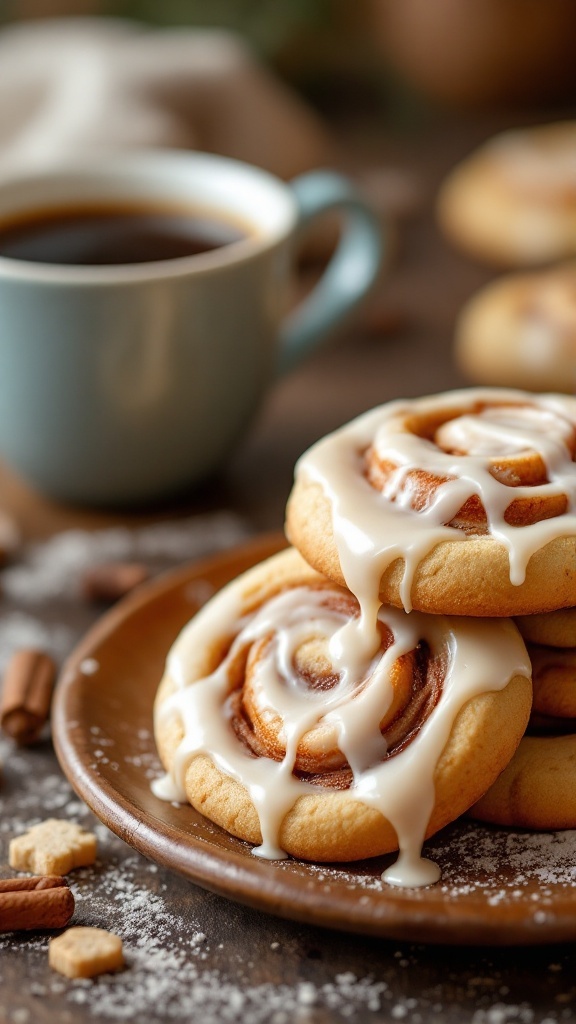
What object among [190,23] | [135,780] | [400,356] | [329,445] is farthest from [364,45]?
[135,780]

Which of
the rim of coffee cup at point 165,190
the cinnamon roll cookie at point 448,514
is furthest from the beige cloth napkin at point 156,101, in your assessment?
the cinnamon roll cookie at point 448,514

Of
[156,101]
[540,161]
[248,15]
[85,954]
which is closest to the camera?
[85,954]

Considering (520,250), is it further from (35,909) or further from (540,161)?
(35,909)

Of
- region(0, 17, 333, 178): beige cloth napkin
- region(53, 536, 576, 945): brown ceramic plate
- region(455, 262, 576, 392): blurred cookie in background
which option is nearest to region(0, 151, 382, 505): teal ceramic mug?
region(455, 262, 576, 392): blurred cookie in background

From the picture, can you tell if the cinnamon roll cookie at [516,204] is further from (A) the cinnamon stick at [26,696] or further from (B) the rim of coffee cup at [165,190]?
(A) the cinnamon stick at [26,696]

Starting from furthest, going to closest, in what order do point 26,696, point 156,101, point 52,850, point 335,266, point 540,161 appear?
point 540,161 < point 156,101 < point 335,266 < point 26,696 < point 52,850

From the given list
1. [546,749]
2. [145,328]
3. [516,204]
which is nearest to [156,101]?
[516,204]

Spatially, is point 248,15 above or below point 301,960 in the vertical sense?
above
